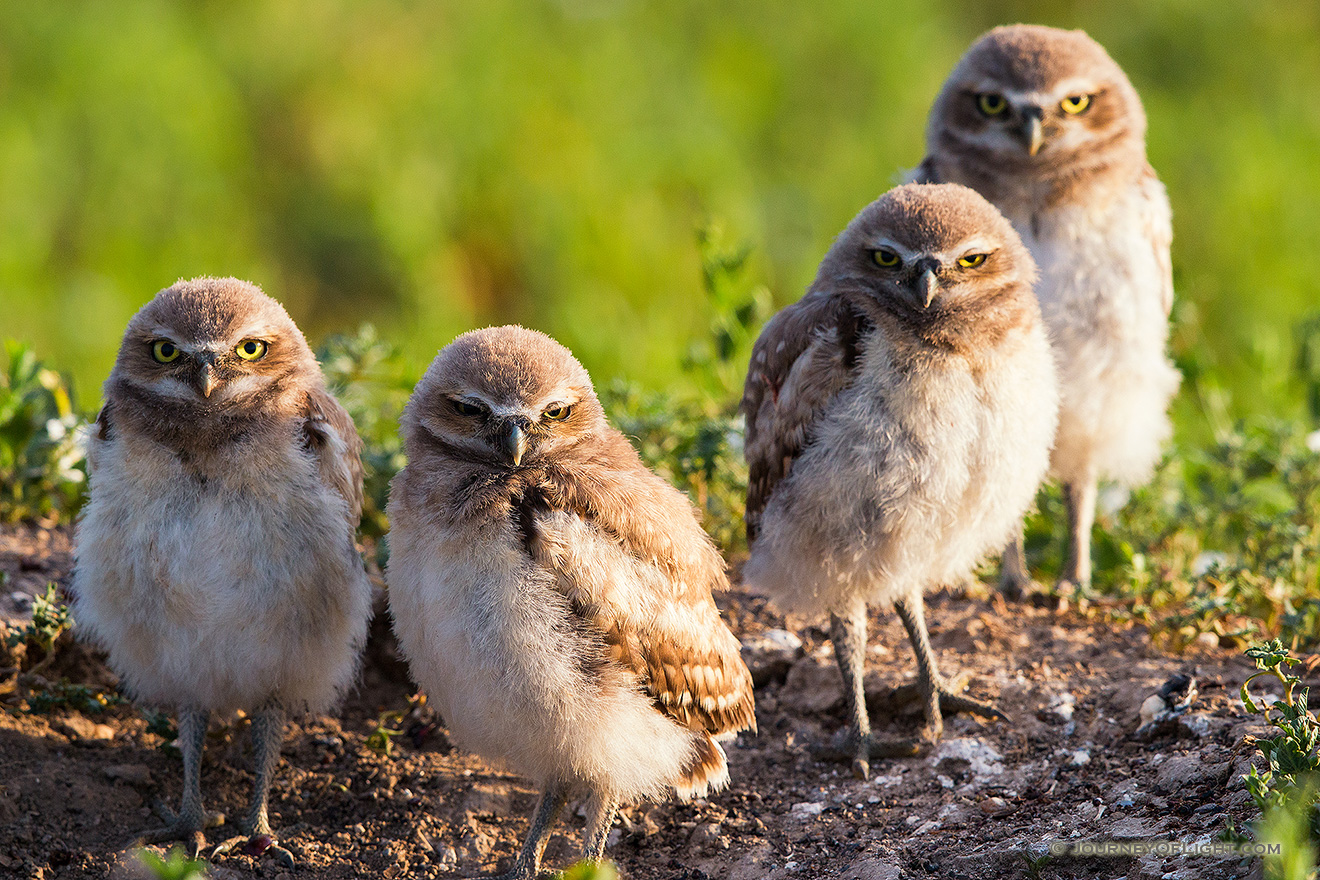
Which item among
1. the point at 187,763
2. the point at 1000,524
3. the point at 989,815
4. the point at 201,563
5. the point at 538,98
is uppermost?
the point at 538,98

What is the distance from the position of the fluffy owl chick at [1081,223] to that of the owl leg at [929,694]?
3.38 ft

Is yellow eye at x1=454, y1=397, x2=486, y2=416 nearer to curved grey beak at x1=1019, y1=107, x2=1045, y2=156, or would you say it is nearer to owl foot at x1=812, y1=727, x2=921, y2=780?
owl foot at x1=812, y1=727, x2=921, y2=780

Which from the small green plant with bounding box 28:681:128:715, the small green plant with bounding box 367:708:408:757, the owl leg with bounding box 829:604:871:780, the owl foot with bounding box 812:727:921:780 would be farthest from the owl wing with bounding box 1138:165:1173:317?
the small green plant with bounding box 28:681:128:715

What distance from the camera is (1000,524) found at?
15.9ft

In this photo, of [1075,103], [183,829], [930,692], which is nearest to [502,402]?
[183,829]

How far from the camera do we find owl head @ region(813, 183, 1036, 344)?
4652 millimetres

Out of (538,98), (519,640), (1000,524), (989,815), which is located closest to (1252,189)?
(538,98)

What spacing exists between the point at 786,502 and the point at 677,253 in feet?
18.8

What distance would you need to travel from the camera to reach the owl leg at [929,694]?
4.97 meters

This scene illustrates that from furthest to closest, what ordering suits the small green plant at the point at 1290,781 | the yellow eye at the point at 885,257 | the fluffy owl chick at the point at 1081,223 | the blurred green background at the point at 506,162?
the blurred green background at the point at 506,162
the fluffy owl chick at the point at 1081,223
the yellow eye at the point at 885,257
the small green plant at the point at 1290,781

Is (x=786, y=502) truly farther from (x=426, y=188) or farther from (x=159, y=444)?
(x=426, y=188)

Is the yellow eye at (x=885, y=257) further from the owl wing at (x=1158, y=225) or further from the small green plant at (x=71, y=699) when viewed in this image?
the small green plant at (x=71, y=699)

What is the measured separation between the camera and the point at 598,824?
172 inches

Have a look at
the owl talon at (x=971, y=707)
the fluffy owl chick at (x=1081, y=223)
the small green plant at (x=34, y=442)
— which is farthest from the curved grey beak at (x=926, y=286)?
the small green plant at (x=34, y=442)
